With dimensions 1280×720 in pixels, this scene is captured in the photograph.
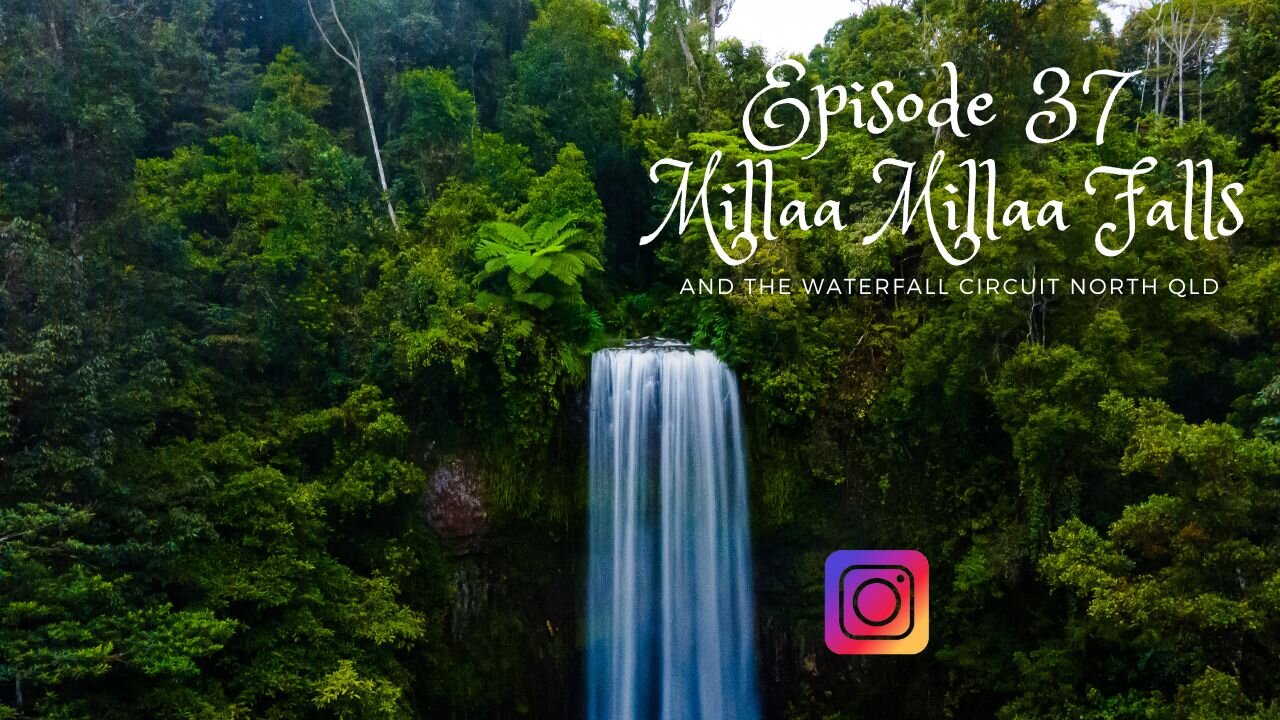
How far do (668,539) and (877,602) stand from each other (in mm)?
3834

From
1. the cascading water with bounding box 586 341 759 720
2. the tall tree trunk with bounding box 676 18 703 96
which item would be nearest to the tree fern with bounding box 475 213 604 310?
the cascading water with bounding box 586 341 759 720

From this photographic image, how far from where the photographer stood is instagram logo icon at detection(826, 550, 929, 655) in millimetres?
10023

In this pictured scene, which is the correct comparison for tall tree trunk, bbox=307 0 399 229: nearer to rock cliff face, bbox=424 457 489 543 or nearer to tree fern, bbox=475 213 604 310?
tree fern, bbox=475 213 604 310

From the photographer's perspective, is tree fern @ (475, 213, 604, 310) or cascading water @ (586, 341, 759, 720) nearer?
tree fern @ (475, 213, 604, 310)

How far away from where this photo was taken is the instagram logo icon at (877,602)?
1002cm

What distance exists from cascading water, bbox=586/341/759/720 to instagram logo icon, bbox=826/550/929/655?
2549mm

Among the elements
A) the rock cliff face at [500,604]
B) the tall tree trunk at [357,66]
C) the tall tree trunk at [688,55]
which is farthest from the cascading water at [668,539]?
the tall tree trunk at [688,55]

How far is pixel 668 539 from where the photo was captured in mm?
13281

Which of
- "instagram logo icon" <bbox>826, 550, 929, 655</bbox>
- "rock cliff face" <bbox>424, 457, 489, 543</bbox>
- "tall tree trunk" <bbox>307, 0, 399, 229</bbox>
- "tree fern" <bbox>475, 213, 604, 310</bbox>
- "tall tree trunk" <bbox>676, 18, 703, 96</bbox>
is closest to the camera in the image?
"instagram logo icon" <bbox>826, 550, 929, 655</bbox>

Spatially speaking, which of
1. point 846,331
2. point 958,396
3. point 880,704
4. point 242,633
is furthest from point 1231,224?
point 242,633

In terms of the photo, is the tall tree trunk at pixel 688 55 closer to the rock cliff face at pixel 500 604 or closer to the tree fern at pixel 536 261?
the tree fern at pixel 536 261

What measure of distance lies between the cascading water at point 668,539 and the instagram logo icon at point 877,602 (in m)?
2.55

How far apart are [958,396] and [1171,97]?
14.8m

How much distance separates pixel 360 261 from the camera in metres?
13.7
